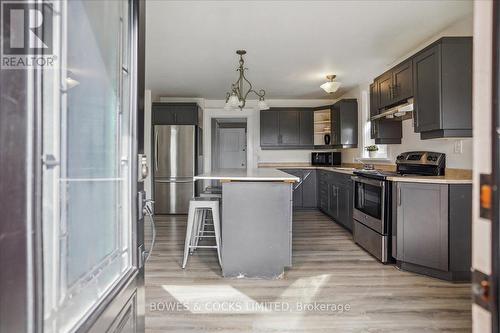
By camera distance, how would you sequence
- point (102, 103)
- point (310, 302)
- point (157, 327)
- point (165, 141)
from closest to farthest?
point (102, 103), point (157, 327), point (310, 302), point (165, 141)

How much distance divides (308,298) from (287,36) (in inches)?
100.0

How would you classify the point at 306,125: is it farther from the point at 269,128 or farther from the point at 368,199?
the point at 368,199

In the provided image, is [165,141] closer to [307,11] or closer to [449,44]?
[307,11]

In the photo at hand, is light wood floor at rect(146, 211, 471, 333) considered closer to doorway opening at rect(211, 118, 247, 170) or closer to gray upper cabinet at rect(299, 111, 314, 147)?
gray upper cabinet at rect(299, 111, 314, 147)

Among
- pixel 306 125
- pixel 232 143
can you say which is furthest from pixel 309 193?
pixel 232 143

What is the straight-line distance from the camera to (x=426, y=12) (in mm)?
2783

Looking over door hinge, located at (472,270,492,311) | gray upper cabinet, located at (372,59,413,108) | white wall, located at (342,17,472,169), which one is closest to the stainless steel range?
white wall, located at (342,17,472,169)

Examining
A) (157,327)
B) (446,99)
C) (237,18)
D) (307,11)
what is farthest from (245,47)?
(157,327)

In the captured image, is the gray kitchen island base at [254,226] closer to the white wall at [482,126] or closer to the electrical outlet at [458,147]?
the electrical outlet at [458,147]

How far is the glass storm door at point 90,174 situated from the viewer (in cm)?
67

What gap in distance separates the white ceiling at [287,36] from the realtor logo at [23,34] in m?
2.29

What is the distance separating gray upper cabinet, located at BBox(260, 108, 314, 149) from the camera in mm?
6438

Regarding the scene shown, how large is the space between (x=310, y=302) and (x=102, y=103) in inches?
78.5

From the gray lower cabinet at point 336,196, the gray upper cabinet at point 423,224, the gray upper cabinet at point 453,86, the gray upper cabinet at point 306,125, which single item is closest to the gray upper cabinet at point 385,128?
the gray lower cabinet at point 336,196
